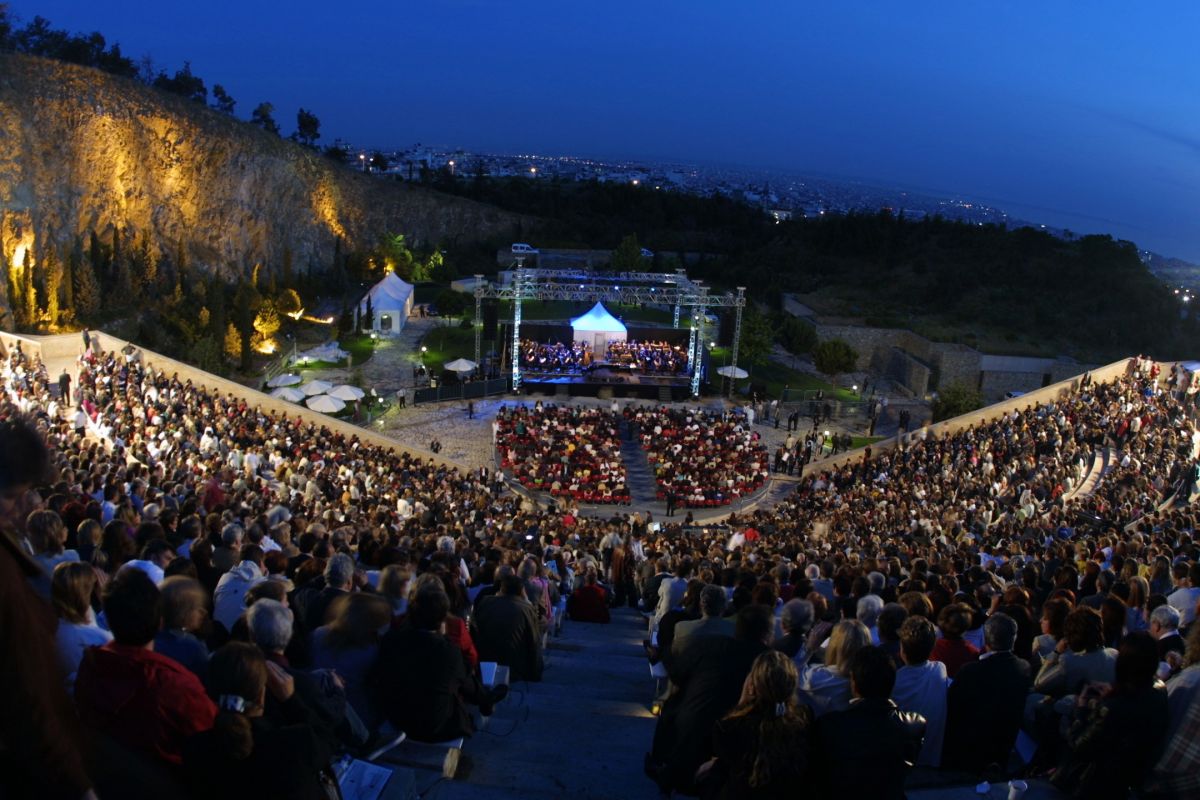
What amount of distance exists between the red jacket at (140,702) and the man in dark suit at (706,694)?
6.90ft

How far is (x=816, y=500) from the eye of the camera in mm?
19719

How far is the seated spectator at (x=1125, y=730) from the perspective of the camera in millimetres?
3568

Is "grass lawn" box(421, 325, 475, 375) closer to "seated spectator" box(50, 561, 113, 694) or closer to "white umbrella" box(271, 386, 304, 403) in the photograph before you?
"white umbrella" box(271, 386, 304, 403)

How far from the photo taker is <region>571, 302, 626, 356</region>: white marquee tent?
3353 centimetres

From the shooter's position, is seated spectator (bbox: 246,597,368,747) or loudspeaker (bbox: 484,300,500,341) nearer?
seated spectator (bbox: 246,597,368,747)

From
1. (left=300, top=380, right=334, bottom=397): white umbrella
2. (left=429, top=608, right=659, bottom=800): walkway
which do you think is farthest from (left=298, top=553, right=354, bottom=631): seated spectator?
(left=300, top=380, right=334, bottom=397): white umbrella

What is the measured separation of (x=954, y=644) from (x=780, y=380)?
31027 millimetres

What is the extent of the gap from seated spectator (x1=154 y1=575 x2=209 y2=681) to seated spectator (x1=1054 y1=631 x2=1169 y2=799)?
11.9 ft

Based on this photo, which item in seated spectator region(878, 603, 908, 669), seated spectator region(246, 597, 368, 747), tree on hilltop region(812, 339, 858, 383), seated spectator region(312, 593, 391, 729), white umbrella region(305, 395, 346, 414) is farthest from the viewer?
tree on hilltop region(812, 339, 858, 383)

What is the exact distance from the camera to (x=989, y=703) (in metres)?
4.25

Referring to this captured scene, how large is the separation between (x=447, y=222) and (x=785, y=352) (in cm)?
2995

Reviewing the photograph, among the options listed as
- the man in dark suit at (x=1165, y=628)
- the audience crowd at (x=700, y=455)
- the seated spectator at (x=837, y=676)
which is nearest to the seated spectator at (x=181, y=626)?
the seated spectator at (x=837, y=676)

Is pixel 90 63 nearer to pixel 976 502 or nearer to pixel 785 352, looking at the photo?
pixel 785 352

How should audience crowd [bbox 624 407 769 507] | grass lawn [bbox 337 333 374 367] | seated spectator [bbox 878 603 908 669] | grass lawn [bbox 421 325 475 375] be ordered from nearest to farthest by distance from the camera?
seated spectator [bbox 878 603 908 669], audience crowd [bbox 624 407 769 507], grass lawn [bbox 337 333 374 367], grass lawn [bbox 421 325 475 375]
